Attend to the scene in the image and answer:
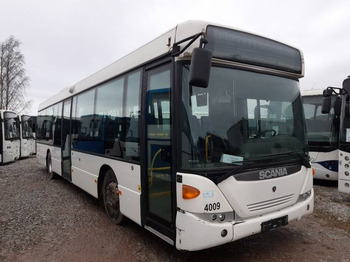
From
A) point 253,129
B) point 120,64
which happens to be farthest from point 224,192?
point 120,64

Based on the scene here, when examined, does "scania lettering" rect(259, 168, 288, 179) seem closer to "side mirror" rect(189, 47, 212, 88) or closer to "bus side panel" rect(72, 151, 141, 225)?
"side mirror" rect(189, 47, 212, 88)

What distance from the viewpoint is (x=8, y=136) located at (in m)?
14.4

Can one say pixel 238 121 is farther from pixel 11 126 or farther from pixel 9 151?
pixel 11 126

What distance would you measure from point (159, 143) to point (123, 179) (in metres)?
1.20

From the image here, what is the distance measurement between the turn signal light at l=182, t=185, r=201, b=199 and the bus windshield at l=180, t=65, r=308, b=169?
0.23 m

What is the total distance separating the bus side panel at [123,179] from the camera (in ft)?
13.0

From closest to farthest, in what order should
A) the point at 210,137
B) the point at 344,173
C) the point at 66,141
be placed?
the point at 210,137 → the point at 344,173 → the point at 66,141

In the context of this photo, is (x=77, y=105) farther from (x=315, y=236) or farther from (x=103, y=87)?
(x=315, y=236)

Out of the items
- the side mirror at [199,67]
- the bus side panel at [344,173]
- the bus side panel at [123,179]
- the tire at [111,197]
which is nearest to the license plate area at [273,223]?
the bus side panel at [123,179]

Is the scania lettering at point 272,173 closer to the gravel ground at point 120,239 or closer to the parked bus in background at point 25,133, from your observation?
the gravel ground at point 120,239

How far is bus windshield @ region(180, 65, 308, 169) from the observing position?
10.1ft

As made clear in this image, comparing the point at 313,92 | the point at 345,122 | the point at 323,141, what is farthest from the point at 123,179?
the point at 313,92

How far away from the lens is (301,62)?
13.3 ft

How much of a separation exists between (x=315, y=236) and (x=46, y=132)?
9041 millimetres
